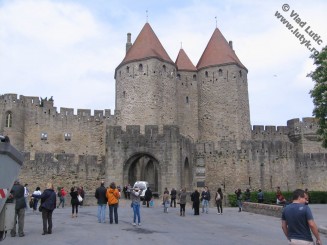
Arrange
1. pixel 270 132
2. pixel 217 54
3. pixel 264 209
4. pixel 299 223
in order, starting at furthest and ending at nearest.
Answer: pixel 270 132
pixel 217 54
pixel 264 209
pixel 299 223

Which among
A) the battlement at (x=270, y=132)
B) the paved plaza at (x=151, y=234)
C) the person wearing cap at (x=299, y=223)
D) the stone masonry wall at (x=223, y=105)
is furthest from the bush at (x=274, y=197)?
the person wearing cap at (x=299, y=223)

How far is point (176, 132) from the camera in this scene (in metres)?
30.4

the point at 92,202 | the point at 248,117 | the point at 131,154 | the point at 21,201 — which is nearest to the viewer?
the point at 21,201

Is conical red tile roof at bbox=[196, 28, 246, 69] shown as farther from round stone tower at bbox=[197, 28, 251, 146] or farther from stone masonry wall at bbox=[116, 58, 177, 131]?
stone masonry wall at bbox=[116, 58, 177, 131]

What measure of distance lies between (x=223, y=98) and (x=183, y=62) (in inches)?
264

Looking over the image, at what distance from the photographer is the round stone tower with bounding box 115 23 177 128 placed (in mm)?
41250

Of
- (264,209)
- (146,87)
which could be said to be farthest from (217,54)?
(264,209)

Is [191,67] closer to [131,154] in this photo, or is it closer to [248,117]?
[248,117]

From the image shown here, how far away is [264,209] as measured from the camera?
68.4ft

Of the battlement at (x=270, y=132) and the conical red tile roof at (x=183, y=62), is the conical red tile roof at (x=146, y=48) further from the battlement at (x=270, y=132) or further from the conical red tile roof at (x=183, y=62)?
the battlement at (x=270, y=132)

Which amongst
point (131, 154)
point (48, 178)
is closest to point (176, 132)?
point (131, 154)

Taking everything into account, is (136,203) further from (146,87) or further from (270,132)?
(270,132)

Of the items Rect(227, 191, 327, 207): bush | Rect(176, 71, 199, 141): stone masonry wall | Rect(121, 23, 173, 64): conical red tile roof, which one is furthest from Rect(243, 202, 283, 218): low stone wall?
Rect(121, 23, 173, 64): conical red tile roof

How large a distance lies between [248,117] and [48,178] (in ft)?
72.1
